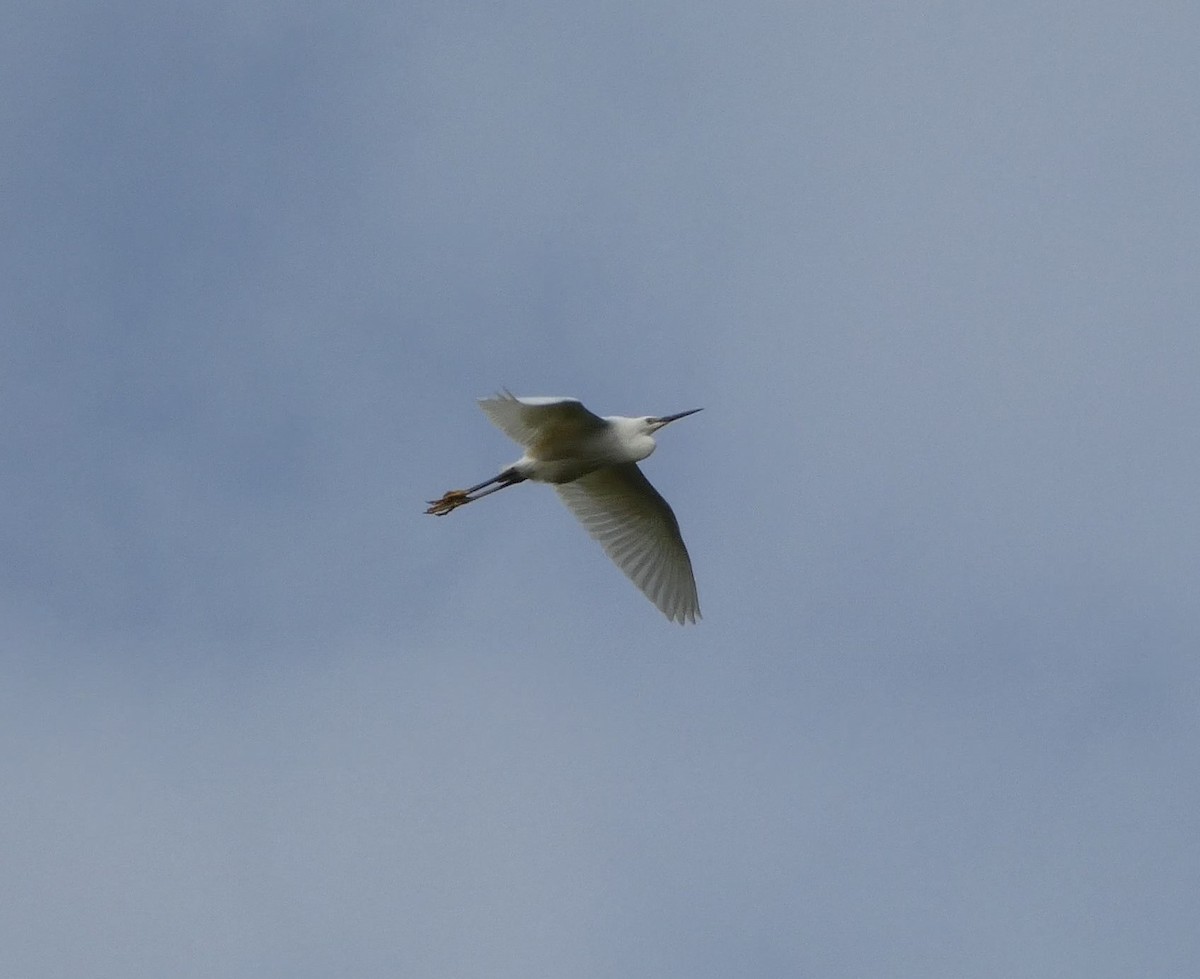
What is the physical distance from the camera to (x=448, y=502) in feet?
80.4

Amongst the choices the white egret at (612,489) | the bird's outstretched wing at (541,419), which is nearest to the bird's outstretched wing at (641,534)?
the white egret at (612,489)

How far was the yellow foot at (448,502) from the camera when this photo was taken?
80.0 ft

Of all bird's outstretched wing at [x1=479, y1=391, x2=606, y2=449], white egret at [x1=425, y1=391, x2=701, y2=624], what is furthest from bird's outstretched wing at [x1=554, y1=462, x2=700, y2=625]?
bird's outstretched wing at [x1=479, y1=391, x2=606, y2=449]

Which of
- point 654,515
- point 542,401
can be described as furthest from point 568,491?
point 542,401

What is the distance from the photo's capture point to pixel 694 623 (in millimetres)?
25078

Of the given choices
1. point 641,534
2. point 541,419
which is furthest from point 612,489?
point 541,419

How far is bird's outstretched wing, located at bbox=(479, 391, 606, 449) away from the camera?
21922 mm

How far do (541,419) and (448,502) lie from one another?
7.76ft

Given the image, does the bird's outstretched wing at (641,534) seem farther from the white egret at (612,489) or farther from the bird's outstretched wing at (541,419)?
the bird's outstretched wing at (541,419)

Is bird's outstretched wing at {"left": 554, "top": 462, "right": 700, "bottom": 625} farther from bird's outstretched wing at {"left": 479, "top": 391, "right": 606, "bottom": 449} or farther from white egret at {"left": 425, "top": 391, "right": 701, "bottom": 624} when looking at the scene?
bird's outstretched wing at {"left": 479, "top": 391, "right": 606, "bottom": 449}

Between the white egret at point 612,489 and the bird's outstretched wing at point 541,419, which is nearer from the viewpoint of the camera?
the bird's outstretched wing at point 541,419

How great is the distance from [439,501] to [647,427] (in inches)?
98.3

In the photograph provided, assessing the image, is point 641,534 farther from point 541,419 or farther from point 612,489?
point 541,419

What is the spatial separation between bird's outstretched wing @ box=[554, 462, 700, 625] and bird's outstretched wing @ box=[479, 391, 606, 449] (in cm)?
153
